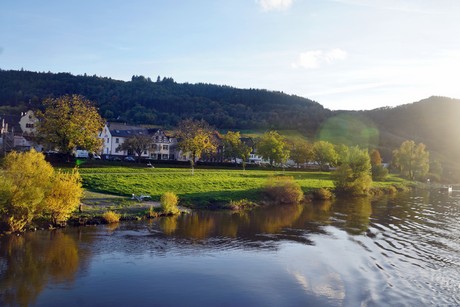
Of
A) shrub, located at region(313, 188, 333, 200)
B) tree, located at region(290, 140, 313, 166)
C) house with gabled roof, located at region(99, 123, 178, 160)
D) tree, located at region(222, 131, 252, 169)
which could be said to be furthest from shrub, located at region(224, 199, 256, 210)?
tree, located at region(290, 140, 313, 166)

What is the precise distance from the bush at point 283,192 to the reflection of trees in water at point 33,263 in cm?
3420

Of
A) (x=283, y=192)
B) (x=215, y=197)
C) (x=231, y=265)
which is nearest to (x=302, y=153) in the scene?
(x=283, y=192)

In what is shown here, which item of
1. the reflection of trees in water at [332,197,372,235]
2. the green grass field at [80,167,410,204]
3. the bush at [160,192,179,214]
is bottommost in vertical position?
the reflection of trees in water at [332,197,372,235]

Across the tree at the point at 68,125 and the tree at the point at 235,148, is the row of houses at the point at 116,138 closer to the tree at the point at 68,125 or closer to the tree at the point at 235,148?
the tree at the point at 235,148

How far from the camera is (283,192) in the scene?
61156 millimetres

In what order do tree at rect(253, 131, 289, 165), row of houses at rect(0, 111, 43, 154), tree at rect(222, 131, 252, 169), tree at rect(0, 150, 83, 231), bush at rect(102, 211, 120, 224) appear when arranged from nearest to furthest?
tree at rect(0, 150, 83, 231) < bush at rect(102, 211, 120, 224) < row of houses at rect(0, 111, 43, 154) < tree at rect(253, 131, 289, 165) < tree at rect(222, 131, 252, 169)

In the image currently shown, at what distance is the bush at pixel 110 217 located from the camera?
128 ft

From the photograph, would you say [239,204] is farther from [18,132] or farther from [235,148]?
[18,132]

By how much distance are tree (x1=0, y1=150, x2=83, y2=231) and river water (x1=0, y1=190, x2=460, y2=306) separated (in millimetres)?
1976

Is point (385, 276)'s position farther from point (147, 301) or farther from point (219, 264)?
point (147, 301)

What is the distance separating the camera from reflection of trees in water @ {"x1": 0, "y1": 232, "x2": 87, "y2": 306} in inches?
864

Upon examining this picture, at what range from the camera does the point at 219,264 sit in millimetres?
28422

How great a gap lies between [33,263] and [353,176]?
5922 centimetres

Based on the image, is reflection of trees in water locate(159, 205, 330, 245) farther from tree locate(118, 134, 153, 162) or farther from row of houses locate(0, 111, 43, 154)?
row of houses locate(0, 111, 43, 154)
